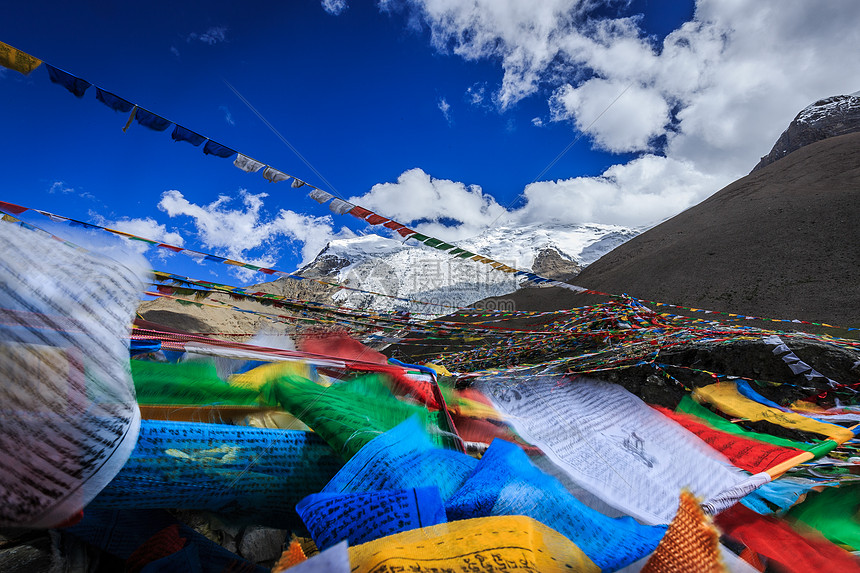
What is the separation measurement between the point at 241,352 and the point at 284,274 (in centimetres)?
361

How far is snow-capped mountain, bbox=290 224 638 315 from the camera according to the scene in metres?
43.5

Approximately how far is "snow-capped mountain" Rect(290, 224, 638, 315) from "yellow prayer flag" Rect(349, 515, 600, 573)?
94.6ft

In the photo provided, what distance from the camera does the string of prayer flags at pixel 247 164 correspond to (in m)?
4.35

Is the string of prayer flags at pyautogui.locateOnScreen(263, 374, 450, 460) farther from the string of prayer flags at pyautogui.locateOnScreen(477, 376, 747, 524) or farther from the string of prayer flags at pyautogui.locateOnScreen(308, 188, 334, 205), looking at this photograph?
the string of prayer flags at pyautogui.locateOnScreen(308, 188, 334, 205)

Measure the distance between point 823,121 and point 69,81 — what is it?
41522mm

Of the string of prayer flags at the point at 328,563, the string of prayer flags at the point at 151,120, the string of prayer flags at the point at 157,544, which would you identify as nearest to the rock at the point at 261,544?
the string of prayer flags at the point at 157,544

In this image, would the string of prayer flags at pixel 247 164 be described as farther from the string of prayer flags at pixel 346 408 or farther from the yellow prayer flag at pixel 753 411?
the yellow prayer flag at pixel 753 411

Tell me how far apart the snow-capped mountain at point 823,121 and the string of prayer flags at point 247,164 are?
38.3 m

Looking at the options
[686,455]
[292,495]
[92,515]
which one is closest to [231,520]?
[292,495]

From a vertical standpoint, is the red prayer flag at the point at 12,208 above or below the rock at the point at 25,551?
above

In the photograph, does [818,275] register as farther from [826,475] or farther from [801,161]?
[801,161]

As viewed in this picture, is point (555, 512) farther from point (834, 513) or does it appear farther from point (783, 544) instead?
point (834, 513)

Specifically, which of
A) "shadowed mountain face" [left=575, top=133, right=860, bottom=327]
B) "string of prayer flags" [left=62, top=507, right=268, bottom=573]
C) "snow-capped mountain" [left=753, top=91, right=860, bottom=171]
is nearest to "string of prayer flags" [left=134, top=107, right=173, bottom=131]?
"string of prayer flags" [left=62, top=507, right=268, bottom=573]

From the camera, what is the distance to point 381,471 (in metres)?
1.28
